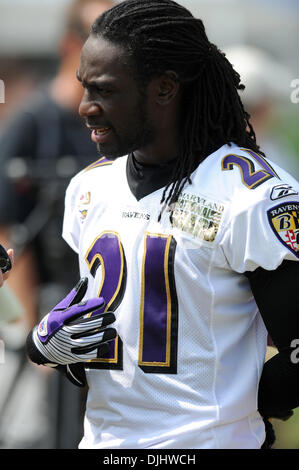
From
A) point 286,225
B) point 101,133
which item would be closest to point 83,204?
point 101,133

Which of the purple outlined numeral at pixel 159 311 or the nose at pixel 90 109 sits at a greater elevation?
the nose at pixel 90 109

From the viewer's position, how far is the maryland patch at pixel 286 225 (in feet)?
7.16

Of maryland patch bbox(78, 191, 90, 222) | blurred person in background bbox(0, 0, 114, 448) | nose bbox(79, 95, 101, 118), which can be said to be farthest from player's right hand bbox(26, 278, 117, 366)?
blurred person in background bbox(0, 0, 114, 448)

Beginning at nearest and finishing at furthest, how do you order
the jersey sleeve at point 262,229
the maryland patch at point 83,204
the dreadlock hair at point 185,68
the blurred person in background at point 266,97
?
the jersey sleeve at point 262,229
the dreadlock hair at point 185,68
the maryland patch at point 83,204
the blurred person in background at point 266,97

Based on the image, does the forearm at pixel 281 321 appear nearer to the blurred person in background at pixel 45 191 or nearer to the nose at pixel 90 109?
the nose at pixel 90 109

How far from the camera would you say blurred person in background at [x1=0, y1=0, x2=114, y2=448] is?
440 cm

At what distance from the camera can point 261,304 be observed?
87.4 inches

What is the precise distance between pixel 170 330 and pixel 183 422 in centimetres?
24

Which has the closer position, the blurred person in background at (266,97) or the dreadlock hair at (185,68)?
the dreadlock hair at (185,68)

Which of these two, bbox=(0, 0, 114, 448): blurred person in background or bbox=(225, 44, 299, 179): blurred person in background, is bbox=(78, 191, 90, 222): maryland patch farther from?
bbox=(225, 44, 299, 179): blurred person in background

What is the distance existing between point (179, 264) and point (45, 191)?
2324mm

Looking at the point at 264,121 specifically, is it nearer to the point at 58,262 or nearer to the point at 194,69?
the point at 58,262

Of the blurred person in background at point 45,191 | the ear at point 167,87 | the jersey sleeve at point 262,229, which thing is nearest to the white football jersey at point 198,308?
the jersey sleeve at point 262,229
